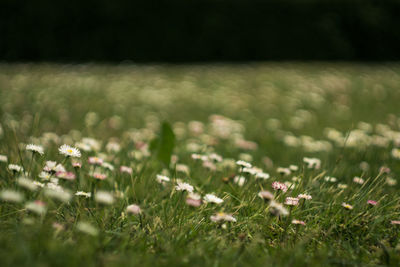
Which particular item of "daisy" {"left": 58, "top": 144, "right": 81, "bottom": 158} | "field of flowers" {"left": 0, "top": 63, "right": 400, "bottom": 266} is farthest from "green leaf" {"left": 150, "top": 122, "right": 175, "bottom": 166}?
"daisy" {"left": 58, "top": 144, "right": 81, "bottom": 158}

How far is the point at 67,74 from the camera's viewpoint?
664cm

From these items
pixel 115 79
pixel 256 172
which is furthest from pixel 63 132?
pixel 115 79
